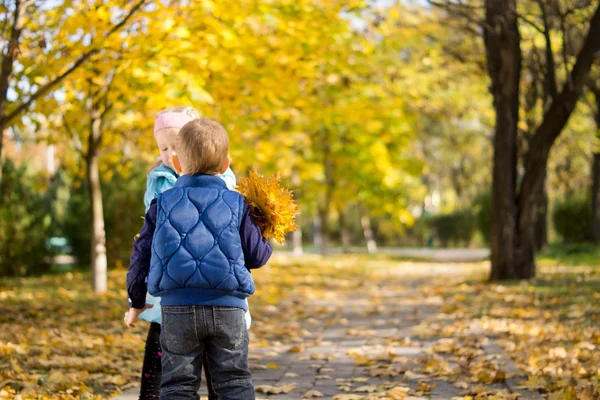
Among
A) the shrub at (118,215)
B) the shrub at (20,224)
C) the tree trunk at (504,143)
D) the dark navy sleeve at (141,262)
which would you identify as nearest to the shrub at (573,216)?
the tree trunk at (504,143)

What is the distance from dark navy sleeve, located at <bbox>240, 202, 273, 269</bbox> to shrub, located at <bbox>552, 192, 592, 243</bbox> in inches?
1014

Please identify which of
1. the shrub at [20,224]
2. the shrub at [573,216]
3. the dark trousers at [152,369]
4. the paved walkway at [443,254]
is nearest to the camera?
the dark trousers at [152,369]

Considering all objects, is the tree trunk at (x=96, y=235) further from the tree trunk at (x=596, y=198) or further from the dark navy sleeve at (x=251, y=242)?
the tree trunk at (x=596, y=198)

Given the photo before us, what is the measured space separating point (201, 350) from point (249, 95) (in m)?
8.74

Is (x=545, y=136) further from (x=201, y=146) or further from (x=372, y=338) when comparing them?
(x=201, y=146)

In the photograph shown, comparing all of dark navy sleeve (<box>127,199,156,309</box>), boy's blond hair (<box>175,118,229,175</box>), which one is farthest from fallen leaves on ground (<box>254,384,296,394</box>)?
boy's blond hair (<box>175,118,229,175</box>)

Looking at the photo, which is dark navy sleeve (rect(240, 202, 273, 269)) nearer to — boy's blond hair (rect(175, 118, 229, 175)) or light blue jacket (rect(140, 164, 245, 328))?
boy's blond hair (rect(175, 118, 229, 175))

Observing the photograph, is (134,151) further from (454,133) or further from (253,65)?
(454,133)

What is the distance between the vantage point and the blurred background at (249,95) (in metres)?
8.72

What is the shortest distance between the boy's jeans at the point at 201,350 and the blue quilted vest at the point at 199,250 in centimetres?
5

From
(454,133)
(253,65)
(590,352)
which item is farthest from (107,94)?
(454,133)

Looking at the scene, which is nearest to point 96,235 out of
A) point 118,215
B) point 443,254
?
point 118,215

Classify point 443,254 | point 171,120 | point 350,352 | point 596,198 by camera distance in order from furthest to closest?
1. point 443,254
2. point 596,198
3. point 350,352
4. point 171,120

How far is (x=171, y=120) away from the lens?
3.98m
